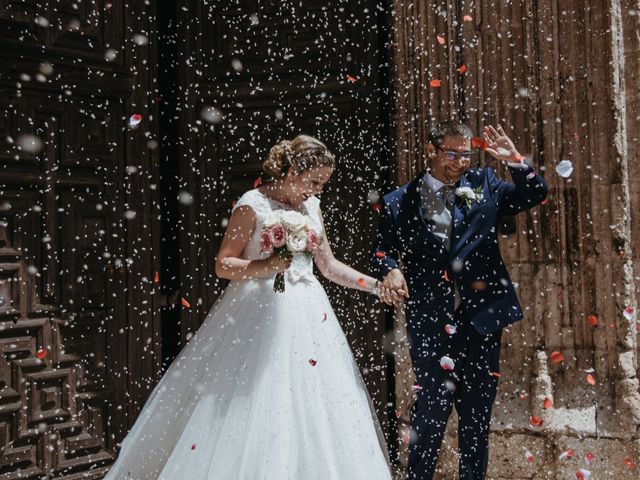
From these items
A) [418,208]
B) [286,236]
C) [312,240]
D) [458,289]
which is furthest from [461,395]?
[286,236]

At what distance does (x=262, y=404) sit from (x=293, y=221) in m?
0.88

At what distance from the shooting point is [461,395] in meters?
4.22

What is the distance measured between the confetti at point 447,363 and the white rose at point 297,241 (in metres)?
0.90

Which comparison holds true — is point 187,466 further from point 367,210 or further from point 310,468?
point 367,210

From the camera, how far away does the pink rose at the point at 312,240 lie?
4062mm

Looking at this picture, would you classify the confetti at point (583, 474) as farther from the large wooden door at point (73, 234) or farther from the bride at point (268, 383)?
the large wooden door at point (73, 234)

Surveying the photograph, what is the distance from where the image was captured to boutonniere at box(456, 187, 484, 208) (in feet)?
13.6

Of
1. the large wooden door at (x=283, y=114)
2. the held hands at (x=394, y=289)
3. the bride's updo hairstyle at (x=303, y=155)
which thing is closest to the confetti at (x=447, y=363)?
the held hands at (x=394, y=289)

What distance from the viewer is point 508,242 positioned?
16.2 feet

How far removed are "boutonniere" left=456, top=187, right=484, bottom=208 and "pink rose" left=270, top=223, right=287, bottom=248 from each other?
92 centimetres

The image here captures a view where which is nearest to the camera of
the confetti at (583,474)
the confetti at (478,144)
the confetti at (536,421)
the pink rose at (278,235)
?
the pink rose at (278,235)

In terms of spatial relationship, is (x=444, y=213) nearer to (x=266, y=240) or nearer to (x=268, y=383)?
(x=266, y=240)

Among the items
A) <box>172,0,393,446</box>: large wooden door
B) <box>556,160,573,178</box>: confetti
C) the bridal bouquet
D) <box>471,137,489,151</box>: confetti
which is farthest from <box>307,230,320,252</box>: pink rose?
<box>556,160,573,178</box>: confetti

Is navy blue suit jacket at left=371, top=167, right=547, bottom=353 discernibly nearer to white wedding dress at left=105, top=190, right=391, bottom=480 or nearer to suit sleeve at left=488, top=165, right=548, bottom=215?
suit sleeve at left=488, top=165, right=548, bottom=215
